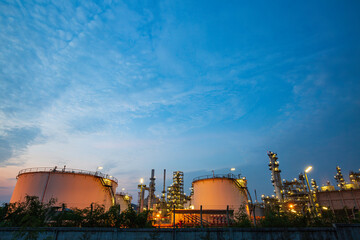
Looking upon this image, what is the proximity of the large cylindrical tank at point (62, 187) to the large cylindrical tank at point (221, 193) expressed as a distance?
17.7 meters

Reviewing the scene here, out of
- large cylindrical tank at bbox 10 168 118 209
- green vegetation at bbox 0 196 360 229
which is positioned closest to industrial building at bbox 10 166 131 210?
large cylindrical tank at bbox 10 168 118 209

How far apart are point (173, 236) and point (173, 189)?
204ft

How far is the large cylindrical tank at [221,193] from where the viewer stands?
3388 centimetres

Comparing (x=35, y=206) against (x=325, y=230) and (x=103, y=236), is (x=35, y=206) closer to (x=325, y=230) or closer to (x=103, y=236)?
(x=103, y=236)

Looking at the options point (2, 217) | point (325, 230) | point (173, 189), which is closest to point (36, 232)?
point (2, 217)

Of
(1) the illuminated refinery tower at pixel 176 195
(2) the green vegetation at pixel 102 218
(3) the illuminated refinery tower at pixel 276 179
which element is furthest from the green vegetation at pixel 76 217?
(1) the illuminated refinery tower at pixel 176 195

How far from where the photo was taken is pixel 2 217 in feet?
40.5

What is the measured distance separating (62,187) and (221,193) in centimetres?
2602

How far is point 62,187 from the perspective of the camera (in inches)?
1076

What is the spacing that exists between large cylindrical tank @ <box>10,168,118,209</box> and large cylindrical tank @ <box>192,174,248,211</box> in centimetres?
1774

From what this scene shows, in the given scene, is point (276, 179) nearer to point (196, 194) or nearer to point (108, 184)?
point (196, 194)

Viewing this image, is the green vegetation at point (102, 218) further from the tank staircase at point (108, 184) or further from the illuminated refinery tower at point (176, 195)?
the illuminated refinery tower at point (176, 195)

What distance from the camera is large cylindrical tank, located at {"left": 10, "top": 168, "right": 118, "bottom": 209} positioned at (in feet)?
88.1

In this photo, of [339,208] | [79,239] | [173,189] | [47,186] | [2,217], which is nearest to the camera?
[79,239]
